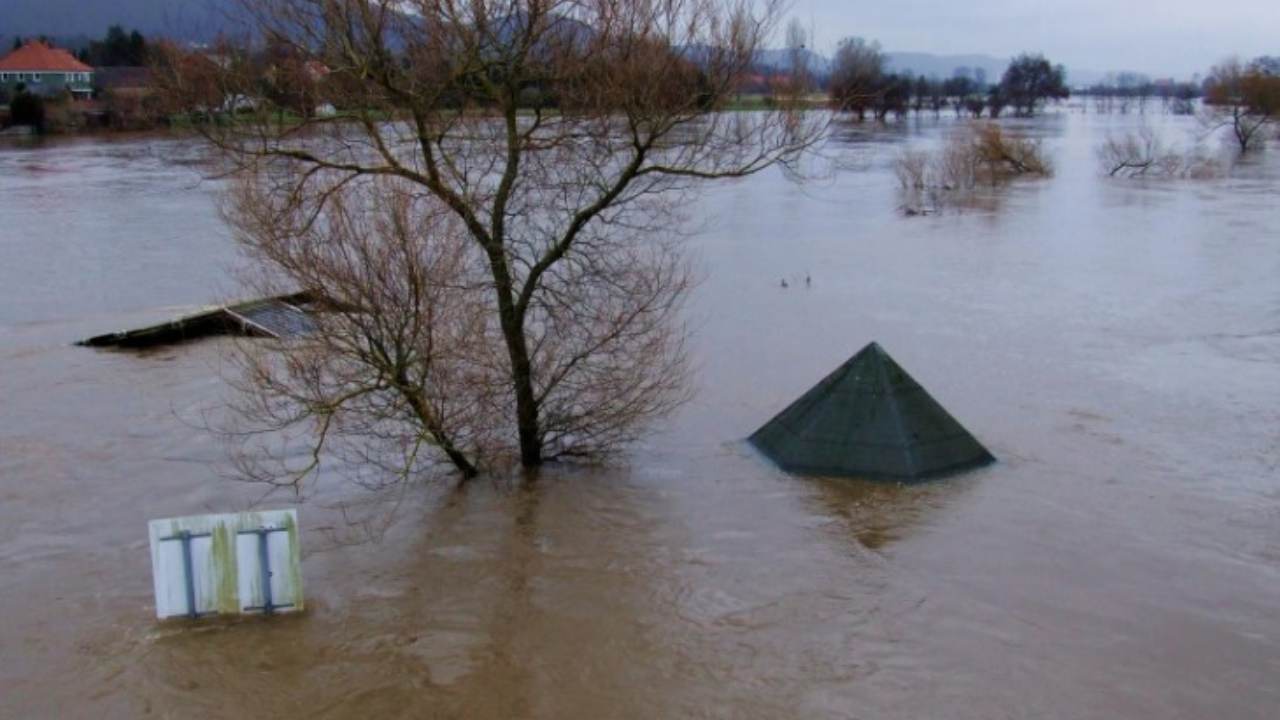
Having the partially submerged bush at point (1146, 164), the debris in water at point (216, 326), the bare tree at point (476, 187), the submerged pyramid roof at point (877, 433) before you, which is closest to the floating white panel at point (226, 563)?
the bare tree at point (476, 187)

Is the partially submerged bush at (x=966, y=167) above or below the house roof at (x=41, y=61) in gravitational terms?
below

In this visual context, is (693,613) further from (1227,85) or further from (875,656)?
(1227,85)

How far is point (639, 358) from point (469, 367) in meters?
1.82

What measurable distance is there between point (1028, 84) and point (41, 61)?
8841 centimetres

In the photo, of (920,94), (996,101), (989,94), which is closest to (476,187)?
(920,94)

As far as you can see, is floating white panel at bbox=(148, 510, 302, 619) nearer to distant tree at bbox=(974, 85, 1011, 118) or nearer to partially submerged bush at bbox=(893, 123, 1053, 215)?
partially submerged bush at bbox=(893, 123, 1053, 215)

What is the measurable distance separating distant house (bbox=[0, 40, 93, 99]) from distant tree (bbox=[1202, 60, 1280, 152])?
234 ft

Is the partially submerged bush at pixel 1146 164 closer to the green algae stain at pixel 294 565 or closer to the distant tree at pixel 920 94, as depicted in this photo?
the green algae stain at pixel 294 565

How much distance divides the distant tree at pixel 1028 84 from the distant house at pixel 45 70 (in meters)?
80.2

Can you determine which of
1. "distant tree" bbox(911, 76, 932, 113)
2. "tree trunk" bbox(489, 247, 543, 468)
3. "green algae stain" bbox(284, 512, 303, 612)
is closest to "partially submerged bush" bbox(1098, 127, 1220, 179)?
"tree trunk" bbox(489, 247, 543, 468)

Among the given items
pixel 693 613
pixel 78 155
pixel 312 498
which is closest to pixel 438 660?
pixel 693 613

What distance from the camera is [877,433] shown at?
13344 millimetres

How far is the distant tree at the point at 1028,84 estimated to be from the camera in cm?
12000

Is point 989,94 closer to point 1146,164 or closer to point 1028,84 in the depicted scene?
point 1028,84
